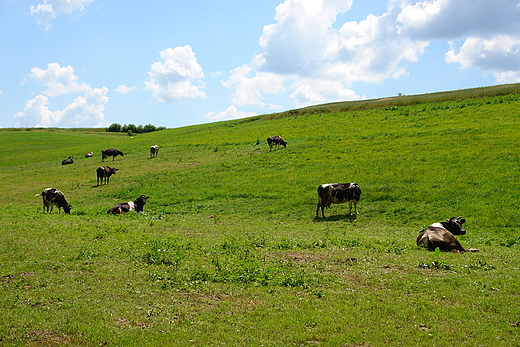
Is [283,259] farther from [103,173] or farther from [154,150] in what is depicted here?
[154,150]

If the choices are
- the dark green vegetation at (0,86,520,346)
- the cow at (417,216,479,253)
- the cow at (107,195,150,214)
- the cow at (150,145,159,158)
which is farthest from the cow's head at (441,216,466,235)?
the cow at (150,145,159,158)

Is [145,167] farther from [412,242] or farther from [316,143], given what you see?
[412,242]

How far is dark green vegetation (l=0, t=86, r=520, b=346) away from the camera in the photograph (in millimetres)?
7684

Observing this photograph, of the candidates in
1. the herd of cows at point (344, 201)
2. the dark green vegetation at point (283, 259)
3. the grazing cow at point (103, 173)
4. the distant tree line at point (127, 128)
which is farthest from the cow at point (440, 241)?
the distant tree line at point (127, 128)

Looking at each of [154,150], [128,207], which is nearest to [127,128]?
[154,150]

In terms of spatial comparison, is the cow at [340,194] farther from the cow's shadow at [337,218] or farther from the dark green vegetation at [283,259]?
the dark green vegetation at [283,259]

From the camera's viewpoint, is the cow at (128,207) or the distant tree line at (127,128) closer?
the cow at (128,207)

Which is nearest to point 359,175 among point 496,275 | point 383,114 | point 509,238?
point 509,238

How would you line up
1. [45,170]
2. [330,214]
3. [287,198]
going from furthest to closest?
[45,170] < [287,198] < [330,214]

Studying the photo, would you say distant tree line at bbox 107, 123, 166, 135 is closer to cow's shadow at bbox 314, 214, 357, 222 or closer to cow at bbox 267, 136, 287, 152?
cow at bbox 267, 136, 287, 152

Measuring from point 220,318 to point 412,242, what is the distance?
10532 millimetres

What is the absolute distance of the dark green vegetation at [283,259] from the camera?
25.2 ft

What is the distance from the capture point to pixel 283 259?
13.0m

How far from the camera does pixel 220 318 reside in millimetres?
8219
